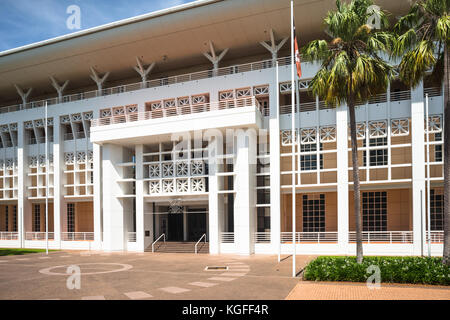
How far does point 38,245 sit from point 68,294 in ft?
73.3

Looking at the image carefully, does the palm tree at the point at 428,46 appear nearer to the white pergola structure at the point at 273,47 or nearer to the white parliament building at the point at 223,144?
the white parliament building at the point at 223,144

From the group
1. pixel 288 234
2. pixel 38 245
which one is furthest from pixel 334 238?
pixel 38 245

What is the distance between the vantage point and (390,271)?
13352mm

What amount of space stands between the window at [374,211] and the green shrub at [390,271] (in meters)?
10.6

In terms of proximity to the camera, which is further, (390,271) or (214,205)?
(214,205)

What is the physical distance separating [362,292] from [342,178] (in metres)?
11.3

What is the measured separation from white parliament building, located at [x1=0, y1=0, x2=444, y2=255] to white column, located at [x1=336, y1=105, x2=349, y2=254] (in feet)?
0.22

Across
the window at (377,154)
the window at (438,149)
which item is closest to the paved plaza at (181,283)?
the window at (377,154)

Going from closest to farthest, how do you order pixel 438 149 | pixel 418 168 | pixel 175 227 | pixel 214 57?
1. pixel 418 168
2. pixel 438 149
3. pixel 214 57
4. pixel 175 227

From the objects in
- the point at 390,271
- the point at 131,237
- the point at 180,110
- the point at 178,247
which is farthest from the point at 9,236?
the point at 390,271

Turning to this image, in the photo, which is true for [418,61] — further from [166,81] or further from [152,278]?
[166,81]

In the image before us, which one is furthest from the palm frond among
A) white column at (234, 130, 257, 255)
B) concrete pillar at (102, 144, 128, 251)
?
concrete pillar at (102, 144, 128, 251)

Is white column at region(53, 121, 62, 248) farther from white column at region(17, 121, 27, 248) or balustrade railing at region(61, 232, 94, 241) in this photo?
white column at region(17, 121, 27, 248)

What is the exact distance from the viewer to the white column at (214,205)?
2425 centimetres
